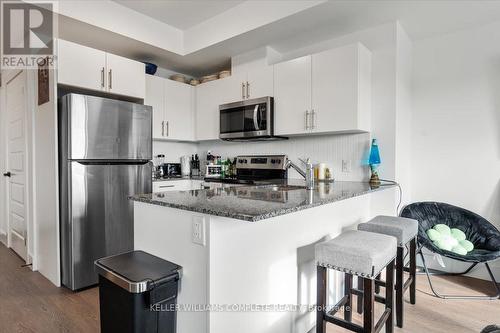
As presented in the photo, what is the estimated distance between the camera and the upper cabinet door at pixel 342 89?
2.55 m

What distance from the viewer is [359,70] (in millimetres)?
2543

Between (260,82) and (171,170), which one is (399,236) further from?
(171,170)

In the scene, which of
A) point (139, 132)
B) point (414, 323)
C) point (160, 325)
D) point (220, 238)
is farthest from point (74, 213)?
point (414, 323)

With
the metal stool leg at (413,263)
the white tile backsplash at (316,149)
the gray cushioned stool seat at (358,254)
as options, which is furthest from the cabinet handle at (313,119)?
the gray cushioned stool seat at (358,254)

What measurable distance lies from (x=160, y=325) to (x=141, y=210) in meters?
0.60

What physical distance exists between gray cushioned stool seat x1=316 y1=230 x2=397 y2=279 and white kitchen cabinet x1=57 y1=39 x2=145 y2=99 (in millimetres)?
2556

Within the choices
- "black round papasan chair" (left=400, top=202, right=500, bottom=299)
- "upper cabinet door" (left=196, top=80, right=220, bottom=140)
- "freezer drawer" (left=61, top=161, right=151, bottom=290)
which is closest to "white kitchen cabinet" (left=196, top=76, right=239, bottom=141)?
"upper cabinet door" (left=196, top=80, right=220, bottom=140)

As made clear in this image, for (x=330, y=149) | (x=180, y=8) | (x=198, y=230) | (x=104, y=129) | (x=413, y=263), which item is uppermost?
(x=180, y=8)

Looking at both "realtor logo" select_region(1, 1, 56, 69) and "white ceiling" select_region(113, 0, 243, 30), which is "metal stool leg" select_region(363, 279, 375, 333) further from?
"realtor logo" select_region(1, 1, 56, 69)

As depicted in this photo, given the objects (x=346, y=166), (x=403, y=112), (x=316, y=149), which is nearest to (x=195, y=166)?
(x=316, y=149)

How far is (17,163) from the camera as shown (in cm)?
341

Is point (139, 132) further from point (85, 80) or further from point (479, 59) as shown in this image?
point (479, 59)

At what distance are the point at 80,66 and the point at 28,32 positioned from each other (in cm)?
71

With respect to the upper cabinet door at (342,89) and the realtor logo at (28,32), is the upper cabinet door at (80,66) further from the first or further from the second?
the upper cabinet door at (342,89)
